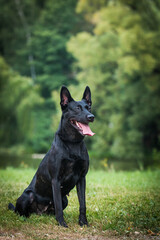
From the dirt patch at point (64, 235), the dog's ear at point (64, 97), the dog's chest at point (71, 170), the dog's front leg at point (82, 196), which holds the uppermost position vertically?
the dog's ear at point (64, 97)

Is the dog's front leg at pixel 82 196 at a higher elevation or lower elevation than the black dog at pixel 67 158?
lower

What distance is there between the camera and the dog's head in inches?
156

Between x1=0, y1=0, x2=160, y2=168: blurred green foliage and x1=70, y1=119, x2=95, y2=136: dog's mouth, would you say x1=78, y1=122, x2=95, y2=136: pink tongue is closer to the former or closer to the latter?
x1=70, y1=119, x2=95, y2=136: dog's mouth

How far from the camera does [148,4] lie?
22828mm

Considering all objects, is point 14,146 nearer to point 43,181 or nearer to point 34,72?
point 34,72

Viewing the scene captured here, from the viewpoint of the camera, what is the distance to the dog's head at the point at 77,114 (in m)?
3.96

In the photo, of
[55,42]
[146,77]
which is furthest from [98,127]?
[55,42]

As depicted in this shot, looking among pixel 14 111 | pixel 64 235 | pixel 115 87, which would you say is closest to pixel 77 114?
pixel 64 235

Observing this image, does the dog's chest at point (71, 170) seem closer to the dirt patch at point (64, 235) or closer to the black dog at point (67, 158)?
the black dog at point (67, 158)

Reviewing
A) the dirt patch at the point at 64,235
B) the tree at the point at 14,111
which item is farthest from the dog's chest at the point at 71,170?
the tree at the point at 14,111

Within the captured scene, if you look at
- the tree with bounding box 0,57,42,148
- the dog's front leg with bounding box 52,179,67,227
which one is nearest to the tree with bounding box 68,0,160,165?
the tree with bounding box 0,57,42,148

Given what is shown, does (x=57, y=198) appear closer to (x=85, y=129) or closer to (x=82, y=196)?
(x=82, y=196)

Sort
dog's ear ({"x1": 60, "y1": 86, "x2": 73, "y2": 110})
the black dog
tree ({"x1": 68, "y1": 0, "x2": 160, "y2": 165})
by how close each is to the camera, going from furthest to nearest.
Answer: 1. tree ({"x1": 68, "y1": 0, "x2": 160, "y2": 165})
2. dog's ear ({"x1": 60, "y1": 86, "x2": 73, "y2": 110})
3. the black dog

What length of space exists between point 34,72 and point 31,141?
11.7 meters
